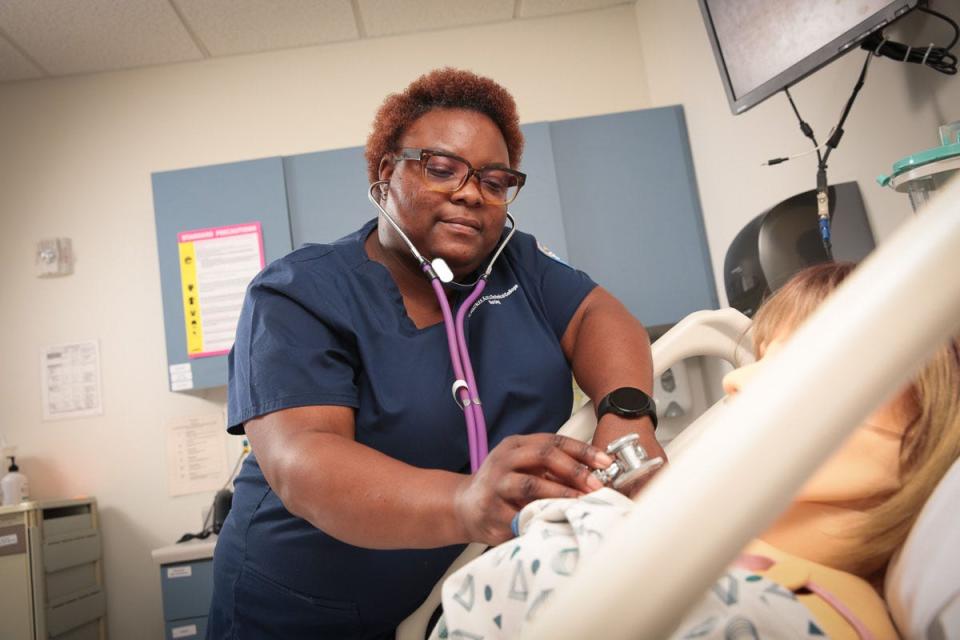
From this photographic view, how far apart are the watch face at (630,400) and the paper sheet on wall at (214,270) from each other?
2145mm

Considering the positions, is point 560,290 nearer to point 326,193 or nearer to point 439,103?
point 439,103

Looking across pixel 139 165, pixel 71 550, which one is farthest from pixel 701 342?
pixel 139 165

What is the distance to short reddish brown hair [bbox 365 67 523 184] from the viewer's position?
1.13 m

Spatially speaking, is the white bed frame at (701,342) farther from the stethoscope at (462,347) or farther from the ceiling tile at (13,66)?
the ceiling tile at (13,66)

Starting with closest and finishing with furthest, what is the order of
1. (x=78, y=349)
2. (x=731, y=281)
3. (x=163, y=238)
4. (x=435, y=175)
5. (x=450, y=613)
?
(x=450, y=613), (x=435, y=175), (x=731, y=281), (x=163, y=238), (x=78, y=349)

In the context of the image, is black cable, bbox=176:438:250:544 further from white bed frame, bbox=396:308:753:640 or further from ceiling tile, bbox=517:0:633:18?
ceiling tile, bbox=517:0:633:18

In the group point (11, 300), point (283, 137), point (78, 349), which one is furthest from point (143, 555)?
point (283, 137)

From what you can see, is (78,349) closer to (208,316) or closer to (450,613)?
(208,316)

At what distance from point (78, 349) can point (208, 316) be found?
68cm

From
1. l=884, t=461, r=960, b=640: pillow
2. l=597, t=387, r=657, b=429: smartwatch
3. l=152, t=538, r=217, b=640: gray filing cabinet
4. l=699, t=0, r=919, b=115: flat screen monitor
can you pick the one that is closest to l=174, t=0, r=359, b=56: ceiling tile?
l=699, t=0, r=919, b=115: flat screen monitor

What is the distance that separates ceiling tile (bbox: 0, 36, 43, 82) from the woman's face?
8.59ft

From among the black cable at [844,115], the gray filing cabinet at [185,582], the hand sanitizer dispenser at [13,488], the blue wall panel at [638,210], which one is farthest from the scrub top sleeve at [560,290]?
the hand sanitizer dispenser at [13,488]

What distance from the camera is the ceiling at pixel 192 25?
2814 millimetres

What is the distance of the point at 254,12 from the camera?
2936 mm
